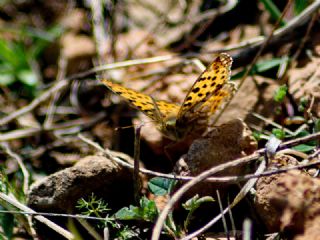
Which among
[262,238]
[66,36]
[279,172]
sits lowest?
[262,238]

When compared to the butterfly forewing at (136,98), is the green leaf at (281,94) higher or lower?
lower

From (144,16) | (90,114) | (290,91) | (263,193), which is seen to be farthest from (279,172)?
(144,16)

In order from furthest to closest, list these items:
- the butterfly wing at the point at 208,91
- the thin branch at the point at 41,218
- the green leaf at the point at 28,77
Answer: the green leaf at the point at 28,77 < the butterfly wing at the point at 208,91 < the thin branch at the point at 41,218

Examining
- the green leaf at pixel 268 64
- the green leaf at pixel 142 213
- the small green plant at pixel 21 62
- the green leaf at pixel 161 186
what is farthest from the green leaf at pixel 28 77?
the green leaf at pixel 142 213

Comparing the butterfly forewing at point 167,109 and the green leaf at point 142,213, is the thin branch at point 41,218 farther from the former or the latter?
the butterfly forewing at point 167,109

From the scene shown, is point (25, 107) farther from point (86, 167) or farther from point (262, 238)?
point (262, 238)
